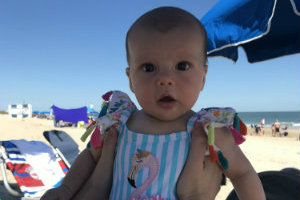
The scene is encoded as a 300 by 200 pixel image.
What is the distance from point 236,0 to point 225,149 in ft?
8.09

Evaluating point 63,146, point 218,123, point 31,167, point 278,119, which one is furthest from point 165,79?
point 278,119

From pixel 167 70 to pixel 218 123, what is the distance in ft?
1.01

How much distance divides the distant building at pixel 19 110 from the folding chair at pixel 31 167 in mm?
34913

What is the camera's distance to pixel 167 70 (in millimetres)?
1038

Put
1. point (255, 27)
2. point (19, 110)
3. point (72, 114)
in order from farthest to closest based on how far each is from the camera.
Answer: point (19, 110) < point (72, 114) < point (255, 27)

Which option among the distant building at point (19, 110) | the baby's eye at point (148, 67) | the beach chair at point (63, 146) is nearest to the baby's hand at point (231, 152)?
the baby's eye at point (148, 67)

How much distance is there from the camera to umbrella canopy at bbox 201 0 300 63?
2637mm

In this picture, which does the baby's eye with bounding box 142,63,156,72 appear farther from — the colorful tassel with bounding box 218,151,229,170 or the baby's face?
the colorful tassel with bounding box 218,151,229,170

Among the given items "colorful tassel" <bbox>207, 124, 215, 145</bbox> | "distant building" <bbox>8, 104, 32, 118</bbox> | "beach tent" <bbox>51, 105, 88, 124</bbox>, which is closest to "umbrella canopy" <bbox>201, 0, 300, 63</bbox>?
"colorful tassel" <bbox>207, 124, 215, 145</bbox>

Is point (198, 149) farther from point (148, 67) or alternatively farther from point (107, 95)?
point (107, 95)

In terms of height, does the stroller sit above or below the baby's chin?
below

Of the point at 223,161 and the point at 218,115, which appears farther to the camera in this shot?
the point at 218,115

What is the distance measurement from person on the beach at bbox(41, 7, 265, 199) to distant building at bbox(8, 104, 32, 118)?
3864 cm

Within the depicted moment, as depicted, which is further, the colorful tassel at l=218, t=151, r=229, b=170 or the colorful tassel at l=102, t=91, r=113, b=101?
the colorful tassel at l=102, t=91, r=113, b=101
